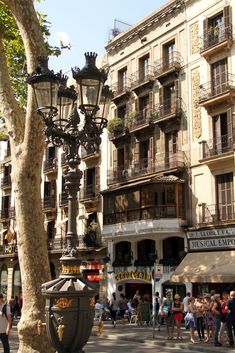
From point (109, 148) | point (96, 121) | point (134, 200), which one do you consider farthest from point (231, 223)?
point (96, 121)

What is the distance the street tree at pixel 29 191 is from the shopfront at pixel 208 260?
13.5 meters

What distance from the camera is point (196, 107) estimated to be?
26.2 m

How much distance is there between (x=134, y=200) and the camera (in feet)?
90.5

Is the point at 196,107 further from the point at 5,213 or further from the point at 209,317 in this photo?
the point at 5,213

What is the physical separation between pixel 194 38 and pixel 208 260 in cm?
1179

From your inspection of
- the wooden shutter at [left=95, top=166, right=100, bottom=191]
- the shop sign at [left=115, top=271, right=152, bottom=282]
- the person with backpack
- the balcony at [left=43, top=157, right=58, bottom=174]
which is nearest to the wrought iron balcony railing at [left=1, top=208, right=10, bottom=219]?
the balcony at [left=43, top=157, right=58, bottom=174]

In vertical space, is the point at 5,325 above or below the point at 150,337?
above

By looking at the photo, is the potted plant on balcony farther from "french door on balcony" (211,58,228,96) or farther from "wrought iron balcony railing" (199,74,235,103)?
"french door on balcony" (211,58,228,96)

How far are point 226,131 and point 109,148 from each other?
946 cm

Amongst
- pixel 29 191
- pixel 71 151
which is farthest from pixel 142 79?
pixel 71 151

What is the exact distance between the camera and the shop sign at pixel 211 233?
76.5 ft

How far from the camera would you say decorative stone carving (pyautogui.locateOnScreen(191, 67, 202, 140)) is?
25906 millimetres

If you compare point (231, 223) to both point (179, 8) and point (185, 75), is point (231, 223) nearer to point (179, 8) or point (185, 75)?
point (185, 75)

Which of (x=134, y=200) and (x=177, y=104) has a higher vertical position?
(x=177, y=104)
